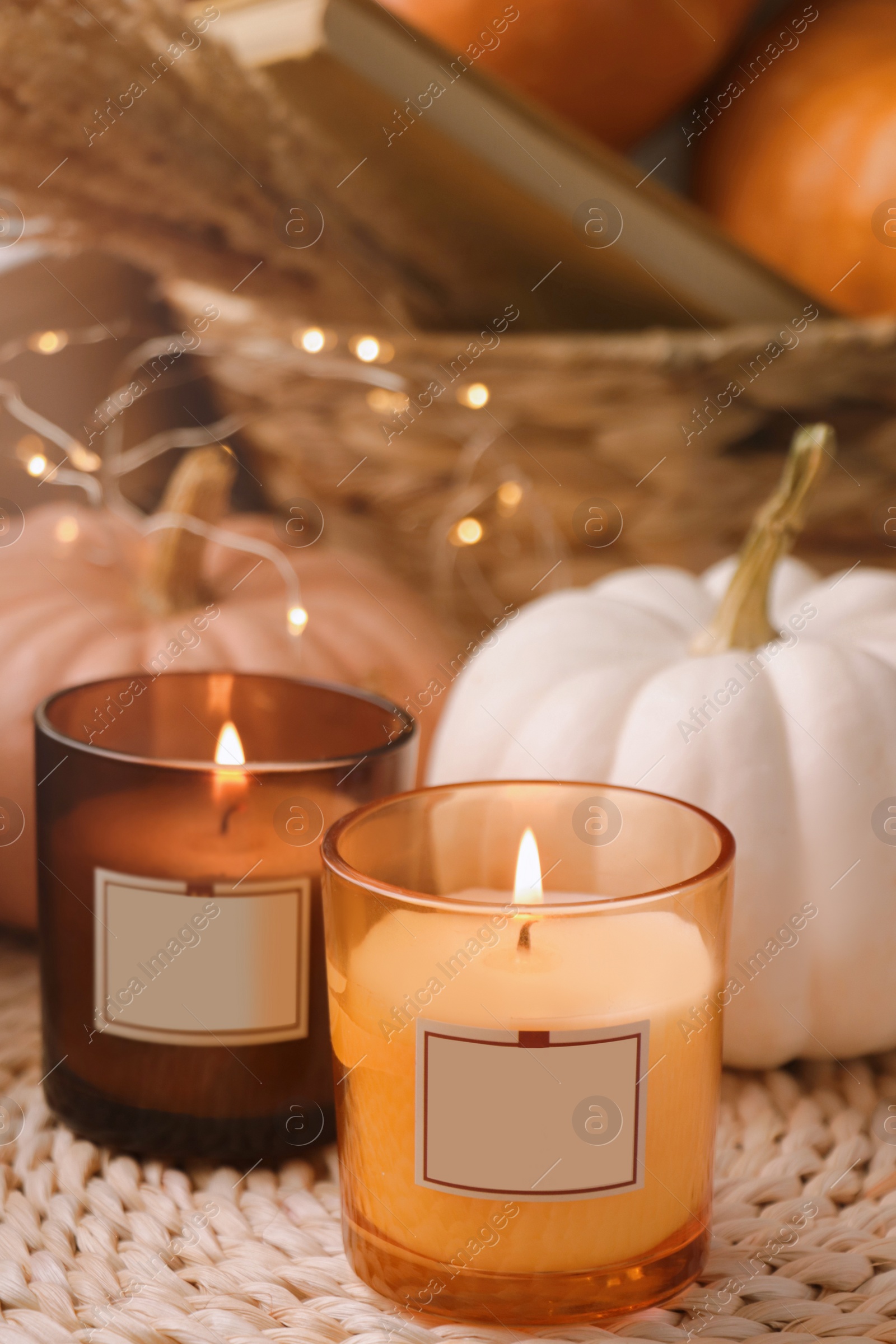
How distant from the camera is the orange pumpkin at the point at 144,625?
2.41 ft

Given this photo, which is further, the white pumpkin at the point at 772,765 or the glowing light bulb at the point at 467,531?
the glowing light bulb at the point at 467,531

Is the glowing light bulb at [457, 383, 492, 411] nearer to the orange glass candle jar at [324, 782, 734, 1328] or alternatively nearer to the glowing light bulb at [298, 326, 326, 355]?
the glowing light bulb at [298, 326, 326, 355]

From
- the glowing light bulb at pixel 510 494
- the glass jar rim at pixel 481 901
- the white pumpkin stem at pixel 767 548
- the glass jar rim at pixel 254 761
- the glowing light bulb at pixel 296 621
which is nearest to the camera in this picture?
the glass jar rim at pixel 481 901

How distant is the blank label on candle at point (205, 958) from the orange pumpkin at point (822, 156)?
2.05ft

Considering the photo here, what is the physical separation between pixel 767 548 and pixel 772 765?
114mm

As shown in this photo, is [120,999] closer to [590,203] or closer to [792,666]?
[792,666]

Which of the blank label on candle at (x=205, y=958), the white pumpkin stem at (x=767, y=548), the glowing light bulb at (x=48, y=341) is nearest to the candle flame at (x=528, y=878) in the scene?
the blank label on candle at (x=205, y=958)

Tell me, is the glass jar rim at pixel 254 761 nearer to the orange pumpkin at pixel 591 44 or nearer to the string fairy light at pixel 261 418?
the string fairy light at pixel 261 418

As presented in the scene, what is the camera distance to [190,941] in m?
0.52

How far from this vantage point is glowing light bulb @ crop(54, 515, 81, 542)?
836mm

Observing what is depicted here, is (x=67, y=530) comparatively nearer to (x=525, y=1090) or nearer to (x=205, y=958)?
(x=205, y=958)

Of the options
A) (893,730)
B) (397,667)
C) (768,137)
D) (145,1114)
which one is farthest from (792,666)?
(768,137)

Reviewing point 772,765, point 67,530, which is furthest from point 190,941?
point 67,530

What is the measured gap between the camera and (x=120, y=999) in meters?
0.53
